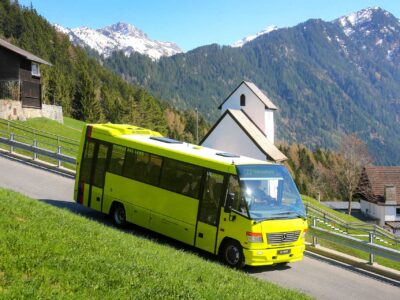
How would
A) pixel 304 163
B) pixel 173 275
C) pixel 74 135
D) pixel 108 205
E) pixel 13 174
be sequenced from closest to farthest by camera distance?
pixel 173 275, pixel 108 205, pixel 13 174, pixel 74 135, pixel 304 163

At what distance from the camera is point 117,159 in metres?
16.1

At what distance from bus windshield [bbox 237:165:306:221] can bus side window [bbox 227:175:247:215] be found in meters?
0.10

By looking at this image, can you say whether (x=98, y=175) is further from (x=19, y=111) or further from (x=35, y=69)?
(x=35, y=69)

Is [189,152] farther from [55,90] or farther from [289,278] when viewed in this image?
[55,90]

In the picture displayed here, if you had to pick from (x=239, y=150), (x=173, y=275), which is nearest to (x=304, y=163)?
(x=239, y=150)

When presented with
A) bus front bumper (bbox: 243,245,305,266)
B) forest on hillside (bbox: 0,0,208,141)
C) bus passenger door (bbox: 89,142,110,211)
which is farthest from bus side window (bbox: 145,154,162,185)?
forest on hillside (bbox: 0,0,208,141)

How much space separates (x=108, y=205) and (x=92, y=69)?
154341 millimetres

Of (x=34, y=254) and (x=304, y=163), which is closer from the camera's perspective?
(x=34, y=254)

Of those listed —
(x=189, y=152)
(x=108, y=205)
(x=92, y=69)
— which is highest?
(x=92, y=69)

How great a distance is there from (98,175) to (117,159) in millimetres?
1039

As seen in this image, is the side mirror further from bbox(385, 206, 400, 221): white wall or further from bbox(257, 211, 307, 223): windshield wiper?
bbox(385, 206, 400, 221): white wall

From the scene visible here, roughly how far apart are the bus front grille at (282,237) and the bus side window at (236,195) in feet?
3.05

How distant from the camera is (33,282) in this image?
283 inches

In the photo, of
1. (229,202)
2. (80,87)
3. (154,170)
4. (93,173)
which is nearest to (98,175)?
(93,173)
